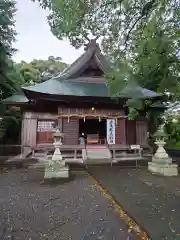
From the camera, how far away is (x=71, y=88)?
11367 mm

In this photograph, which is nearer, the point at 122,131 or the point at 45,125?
the point at 122,131

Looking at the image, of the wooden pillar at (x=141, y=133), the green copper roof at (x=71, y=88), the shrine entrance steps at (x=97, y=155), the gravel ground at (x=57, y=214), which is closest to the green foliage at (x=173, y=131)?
the wooden pillar at (x=141, y=133)

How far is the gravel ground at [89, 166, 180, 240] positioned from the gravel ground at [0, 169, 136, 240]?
1.23 ft

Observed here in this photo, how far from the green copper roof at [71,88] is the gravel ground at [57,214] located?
572 cm

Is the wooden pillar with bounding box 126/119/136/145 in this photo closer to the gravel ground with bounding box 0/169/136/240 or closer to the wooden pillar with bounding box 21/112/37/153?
the wooden pillar with bounding box 21/112/37/153

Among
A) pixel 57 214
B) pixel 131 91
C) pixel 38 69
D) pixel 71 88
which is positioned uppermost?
pixel 38 69

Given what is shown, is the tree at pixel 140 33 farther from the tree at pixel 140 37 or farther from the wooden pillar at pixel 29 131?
the wooden pillar at pixel 29 131

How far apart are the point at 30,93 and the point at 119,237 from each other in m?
8.87

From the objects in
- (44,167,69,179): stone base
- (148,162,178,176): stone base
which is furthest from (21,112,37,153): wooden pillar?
(148,162,178,176): stone base

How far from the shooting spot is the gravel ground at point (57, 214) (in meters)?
3.01

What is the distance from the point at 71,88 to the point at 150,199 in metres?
8.10

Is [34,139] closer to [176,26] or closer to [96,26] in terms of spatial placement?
[96,26]

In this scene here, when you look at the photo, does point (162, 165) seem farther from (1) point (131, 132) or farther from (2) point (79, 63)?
(2) point (79, 63)

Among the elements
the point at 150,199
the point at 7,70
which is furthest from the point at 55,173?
the point at 7,70
